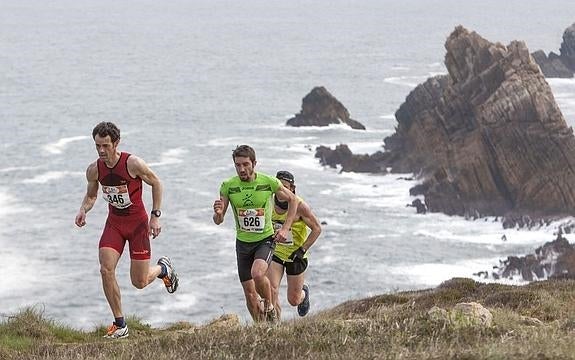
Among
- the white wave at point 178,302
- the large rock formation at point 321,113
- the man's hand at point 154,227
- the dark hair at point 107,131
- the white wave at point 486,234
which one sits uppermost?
the large rock formation at point 321,113

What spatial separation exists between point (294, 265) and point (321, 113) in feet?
289

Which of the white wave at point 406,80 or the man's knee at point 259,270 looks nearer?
the man's knee at point 259,270

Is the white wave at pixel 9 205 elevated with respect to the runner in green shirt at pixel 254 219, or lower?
lower

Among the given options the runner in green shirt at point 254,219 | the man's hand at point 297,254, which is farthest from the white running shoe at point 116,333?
the man's hand at point 297,254

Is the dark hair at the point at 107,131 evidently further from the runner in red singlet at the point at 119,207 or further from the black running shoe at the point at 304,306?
the black running shoe at the point at 304,306

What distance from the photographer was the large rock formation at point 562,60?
449 feet

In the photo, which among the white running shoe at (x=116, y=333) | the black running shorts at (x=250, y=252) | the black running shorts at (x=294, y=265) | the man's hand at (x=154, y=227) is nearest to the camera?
the man's hand at (x=154, y=227)

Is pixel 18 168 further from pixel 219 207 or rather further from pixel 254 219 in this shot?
pixel 219 207

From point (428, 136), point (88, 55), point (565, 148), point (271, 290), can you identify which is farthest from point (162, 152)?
point (88, 55)

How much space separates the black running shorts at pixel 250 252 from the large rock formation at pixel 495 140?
5454 centimetres

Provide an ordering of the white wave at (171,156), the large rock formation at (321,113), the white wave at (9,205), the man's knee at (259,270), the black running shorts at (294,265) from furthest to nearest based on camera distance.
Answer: the large rock formation at (321,113) → the white wave at (171,156) → the white wave at (9,205) → the black running shorts at (294,265) → the man's knee at (259,270)

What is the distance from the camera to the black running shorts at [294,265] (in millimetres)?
15539

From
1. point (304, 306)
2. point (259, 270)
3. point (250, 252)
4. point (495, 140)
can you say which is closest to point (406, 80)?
point (495, 140)

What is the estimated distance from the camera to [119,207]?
43.2 ft
